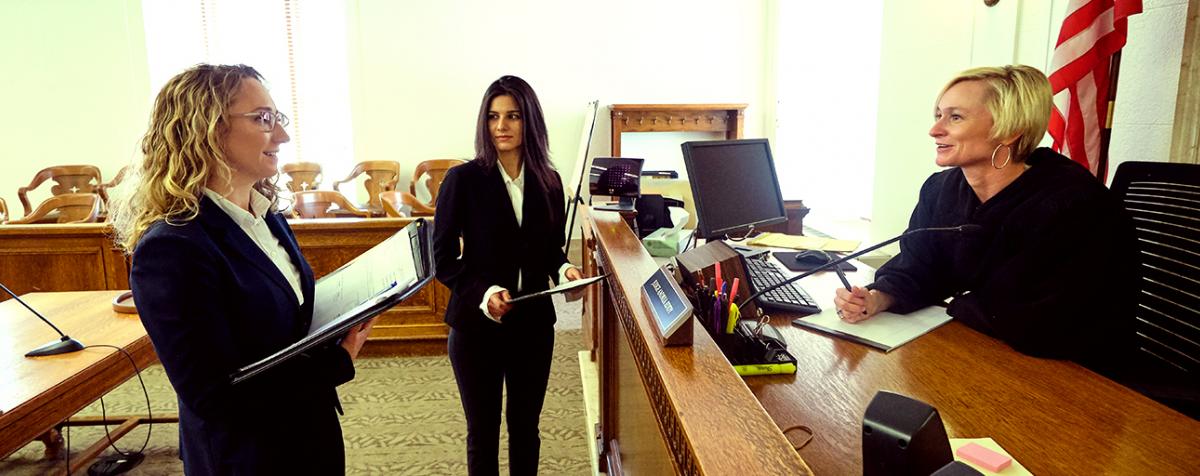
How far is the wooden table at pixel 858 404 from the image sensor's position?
0.85 metres

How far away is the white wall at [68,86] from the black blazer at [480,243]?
257 inches

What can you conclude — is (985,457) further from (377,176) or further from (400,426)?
(377,176)

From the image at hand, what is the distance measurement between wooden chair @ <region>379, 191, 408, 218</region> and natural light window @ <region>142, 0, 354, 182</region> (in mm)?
2329

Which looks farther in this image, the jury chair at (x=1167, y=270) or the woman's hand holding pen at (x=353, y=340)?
the jury chair at (x=1167, y=270)

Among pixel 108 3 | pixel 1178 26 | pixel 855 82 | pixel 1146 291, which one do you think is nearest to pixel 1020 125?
pixel 1146 291

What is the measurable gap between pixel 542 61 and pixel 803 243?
187 inches

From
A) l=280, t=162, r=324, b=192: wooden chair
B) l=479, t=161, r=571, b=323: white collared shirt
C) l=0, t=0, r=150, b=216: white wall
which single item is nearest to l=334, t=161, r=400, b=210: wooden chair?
l=280, t=162, r=324, b=192: wooden chair

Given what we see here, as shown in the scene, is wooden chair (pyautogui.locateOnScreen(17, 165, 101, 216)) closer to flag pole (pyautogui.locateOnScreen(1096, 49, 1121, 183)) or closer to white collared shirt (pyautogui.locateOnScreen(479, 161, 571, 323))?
white collared shirt (pyautogui.locateOnScreen(479, 161, 571, 323))

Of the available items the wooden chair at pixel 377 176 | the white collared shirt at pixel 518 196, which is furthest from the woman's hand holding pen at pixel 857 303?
the wooden chair at pixel 377 176

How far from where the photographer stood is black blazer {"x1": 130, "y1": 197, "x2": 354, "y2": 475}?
117 cm

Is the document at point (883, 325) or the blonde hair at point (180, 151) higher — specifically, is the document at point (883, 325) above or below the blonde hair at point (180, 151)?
below

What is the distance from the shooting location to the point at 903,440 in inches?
26.9

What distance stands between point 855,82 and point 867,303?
12.6 feet

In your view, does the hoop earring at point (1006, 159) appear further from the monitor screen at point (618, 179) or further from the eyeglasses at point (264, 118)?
the eyeglasses at point (264, 118)
